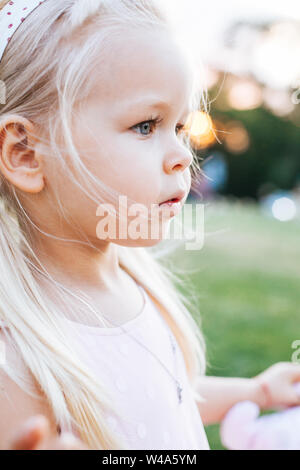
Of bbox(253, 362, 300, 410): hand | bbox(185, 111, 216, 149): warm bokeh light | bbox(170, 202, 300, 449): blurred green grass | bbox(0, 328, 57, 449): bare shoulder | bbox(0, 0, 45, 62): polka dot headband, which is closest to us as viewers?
bbox(0, 328, 57, 449): bare shoulder

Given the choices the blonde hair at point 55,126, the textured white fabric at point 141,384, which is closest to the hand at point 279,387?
the textured white fabric at point 141,384

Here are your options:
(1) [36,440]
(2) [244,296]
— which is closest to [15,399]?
(1) [36,440]

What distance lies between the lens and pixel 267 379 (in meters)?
1.37

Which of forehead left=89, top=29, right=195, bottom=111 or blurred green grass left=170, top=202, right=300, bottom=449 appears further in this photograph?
blurred green grass left=170, top=202, right=300, bottom=449

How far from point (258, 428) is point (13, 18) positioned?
39.0 inches

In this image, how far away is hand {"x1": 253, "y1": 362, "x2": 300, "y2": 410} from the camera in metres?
1.34

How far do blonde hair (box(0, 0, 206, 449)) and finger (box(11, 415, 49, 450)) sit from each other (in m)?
0.20

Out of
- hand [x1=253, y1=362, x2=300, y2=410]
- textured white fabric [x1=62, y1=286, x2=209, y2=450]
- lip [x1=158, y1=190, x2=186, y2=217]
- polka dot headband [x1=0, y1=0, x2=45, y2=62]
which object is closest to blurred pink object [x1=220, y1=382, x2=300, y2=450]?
hand [x1=253, y1=362, x2=300, y2=410]

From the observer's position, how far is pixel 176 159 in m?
0.99

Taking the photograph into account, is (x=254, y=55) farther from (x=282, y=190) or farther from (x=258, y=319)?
(x=258, y=319)

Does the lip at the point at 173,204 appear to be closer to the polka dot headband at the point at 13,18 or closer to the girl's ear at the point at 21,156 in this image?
the girl's ear at the point at 21,156

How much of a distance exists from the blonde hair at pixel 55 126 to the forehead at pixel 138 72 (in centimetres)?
3

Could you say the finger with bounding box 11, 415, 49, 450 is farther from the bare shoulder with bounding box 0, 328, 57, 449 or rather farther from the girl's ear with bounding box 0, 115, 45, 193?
the girl's ear with bounding box 0, 115, 45, 193

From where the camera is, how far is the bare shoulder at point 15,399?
848 mm
